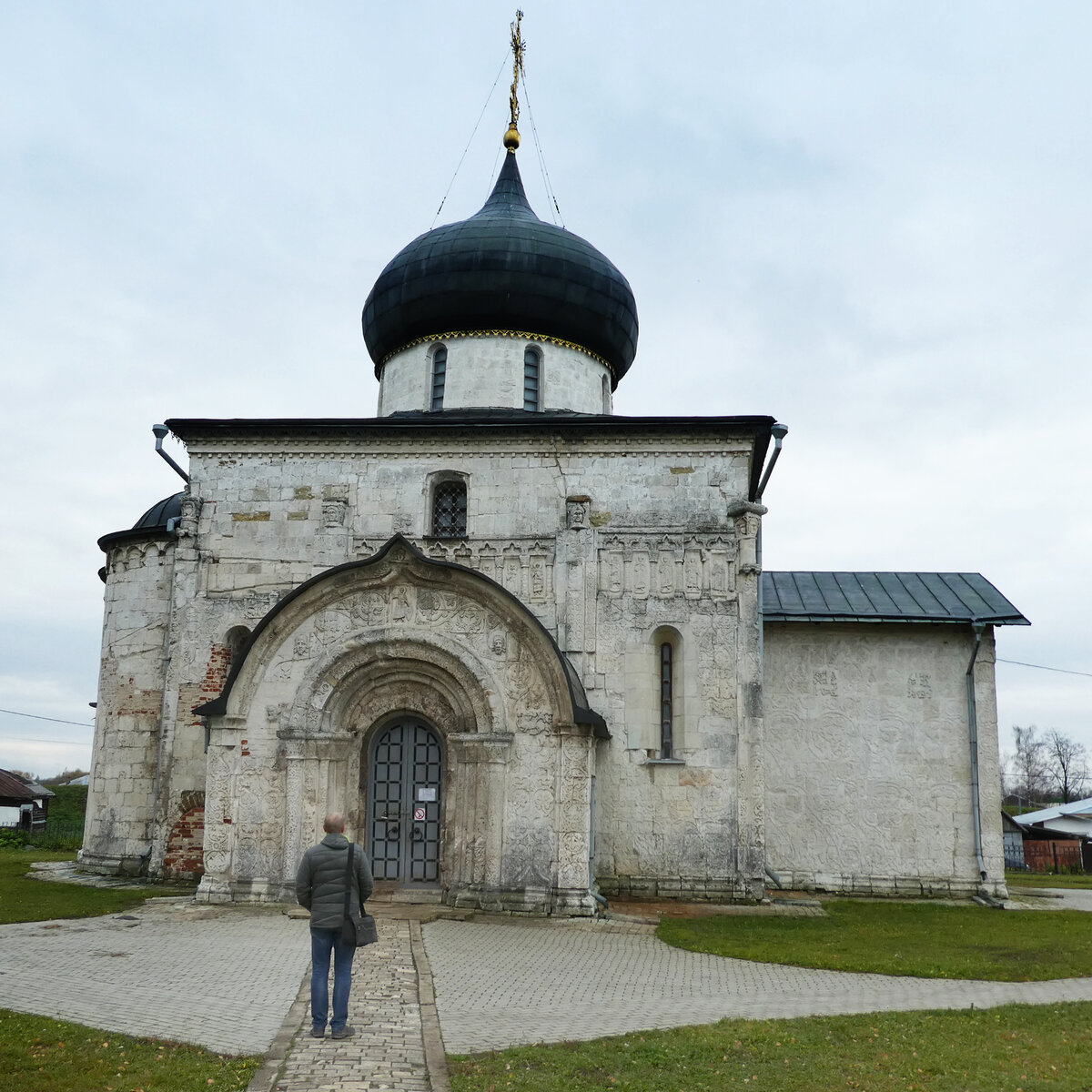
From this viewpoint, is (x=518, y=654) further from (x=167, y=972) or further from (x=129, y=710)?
(x=129, y=710)

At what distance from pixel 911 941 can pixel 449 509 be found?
334 inches

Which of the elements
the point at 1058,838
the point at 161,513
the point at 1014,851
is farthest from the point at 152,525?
the point at 1058,838

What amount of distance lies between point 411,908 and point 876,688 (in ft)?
27.4

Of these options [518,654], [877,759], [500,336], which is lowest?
[877,759]

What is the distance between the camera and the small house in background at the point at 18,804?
33.5 m

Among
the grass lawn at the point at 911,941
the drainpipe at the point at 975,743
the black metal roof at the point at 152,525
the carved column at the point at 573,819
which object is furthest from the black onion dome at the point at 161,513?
the drainpipe at the point at 975,743

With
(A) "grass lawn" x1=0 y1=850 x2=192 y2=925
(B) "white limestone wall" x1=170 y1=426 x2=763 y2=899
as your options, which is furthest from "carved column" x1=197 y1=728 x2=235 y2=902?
(B) "white limestone wall" x1=170 y1=426 x2=763 y2=899

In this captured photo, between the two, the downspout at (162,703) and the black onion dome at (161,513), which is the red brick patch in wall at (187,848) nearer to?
the downspout at (162,703)

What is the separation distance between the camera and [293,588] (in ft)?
46.4

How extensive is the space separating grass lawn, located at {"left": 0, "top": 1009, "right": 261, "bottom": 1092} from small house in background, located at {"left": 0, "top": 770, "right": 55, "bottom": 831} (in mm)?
29358

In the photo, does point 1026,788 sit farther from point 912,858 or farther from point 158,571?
point 158,571

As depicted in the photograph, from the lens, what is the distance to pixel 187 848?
1494 centimetres

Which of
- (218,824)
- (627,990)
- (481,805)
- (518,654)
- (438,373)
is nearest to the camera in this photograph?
(627,990)

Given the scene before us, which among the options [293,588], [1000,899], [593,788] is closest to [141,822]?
[293,588]
